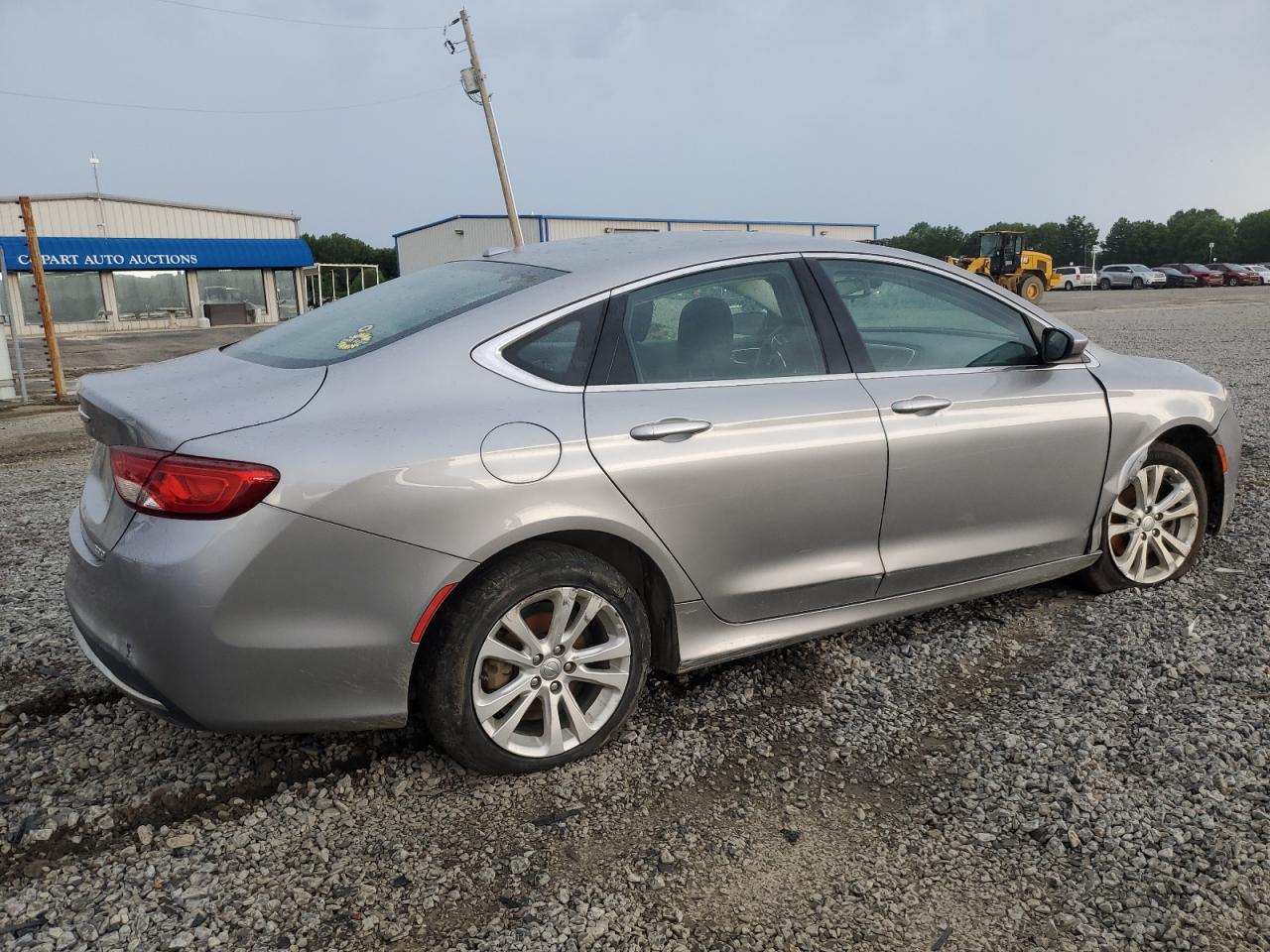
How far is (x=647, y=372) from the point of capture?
304cm

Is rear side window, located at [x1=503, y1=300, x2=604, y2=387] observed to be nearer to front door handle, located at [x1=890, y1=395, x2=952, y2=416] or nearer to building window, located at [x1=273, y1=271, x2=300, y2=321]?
front door handle, located at [x1=890, y1=395, x2=952, y2=416]

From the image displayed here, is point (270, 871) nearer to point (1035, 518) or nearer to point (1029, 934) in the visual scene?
point (1029, 934)

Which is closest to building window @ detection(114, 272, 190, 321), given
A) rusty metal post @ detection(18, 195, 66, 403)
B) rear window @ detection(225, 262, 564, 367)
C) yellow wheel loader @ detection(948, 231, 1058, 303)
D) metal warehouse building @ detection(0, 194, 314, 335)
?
metal warehouse building @ detection(0, 194, 314, 335)

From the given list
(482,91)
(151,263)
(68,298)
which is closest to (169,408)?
(482,91)

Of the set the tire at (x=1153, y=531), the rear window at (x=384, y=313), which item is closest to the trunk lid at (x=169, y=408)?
the rear window at (x=384, y=313)

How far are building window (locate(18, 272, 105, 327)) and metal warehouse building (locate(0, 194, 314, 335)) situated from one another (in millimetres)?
37

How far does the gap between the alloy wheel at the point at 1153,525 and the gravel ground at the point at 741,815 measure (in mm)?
376

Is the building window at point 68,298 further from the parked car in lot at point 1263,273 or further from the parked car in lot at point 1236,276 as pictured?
the parked car in lot at point 1263,273

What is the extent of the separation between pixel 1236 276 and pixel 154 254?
5511cm

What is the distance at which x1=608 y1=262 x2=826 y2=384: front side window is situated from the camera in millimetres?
3072

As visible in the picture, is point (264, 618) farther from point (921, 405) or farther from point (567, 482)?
point (921, 405)

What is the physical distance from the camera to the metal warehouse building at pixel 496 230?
47.0 meters

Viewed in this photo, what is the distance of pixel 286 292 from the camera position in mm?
43219

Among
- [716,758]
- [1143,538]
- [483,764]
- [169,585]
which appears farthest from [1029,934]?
[1143,538]
